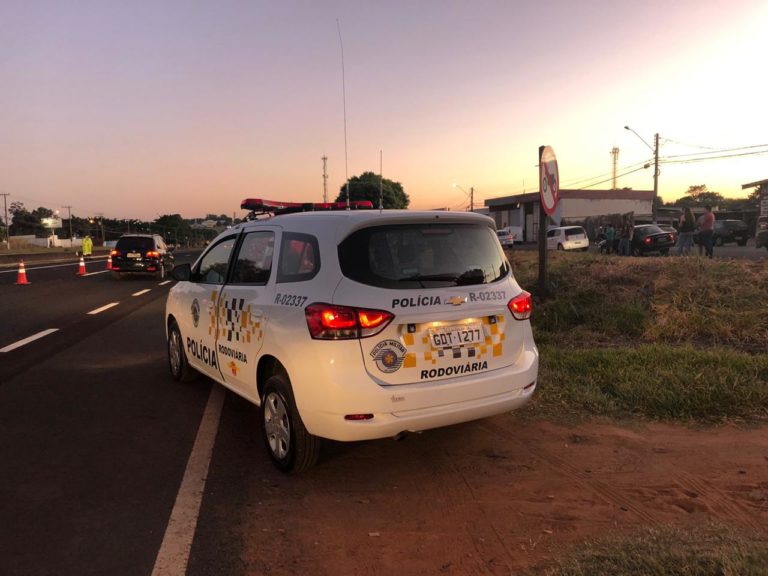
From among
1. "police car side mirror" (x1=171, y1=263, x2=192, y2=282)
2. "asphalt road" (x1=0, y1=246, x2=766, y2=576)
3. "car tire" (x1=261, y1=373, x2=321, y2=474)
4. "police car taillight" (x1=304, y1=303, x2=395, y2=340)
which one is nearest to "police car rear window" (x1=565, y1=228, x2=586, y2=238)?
"asphalt road" (x1=0, y1=246, x2=766, y2=576)

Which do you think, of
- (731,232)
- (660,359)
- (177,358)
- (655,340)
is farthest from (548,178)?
(731,232)

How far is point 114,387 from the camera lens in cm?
593

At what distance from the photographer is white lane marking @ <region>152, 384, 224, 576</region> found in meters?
2.74

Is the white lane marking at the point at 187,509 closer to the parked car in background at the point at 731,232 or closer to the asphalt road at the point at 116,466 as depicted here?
the asphalt road at the point at 116,466

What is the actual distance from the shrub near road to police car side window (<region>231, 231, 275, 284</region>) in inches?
103

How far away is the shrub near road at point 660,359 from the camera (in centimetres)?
261

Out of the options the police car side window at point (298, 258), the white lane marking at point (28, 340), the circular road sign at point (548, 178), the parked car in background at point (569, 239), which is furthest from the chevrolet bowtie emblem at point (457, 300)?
the parked car in background at point (569, 239)

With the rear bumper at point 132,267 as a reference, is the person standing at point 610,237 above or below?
above

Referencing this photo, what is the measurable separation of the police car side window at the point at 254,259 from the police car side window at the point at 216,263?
0.26 meters

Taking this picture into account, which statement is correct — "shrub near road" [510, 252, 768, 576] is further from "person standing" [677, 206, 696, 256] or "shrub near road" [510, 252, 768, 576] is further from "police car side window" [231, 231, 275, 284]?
"person standing" [677, 206, 696, 256]

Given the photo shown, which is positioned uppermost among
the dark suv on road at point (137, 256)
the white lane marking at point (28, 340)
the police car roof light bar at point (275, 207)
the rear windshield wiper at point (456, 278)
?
the police car roof light bar at point (275, 207)

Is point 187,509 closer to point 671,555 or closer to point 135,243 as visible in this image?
point 671,555

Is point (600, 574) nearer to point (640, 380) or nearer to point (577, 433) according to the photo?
point (577, 433)

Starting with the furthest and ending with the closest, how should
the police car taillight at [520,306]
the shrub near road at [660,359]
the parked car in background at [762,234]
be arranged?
the parked car in background at [762,234], the police car taillight at [520,306], the shrub near road at [660,359]
